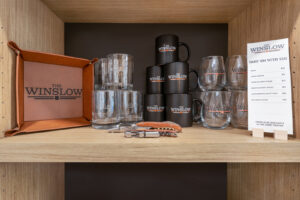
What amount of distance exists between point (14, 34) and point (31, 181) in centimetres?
52

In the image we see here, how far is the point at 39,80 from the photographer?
0.61 metres

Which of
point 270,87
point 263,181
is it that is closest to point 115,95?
point 270,87

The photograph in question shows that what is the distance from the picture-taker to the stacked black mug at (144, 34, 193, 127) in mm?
637

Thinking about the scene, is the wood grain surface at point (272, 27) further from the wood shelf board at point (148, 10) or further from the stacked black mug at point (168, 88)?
the stacked black mug at point (168, 88)

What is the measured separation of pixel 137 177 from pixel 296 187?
65 cm

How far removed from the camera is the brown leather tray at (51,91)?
0.54 m

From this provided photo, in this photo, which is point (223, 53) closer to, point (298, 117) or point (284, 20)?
point (284, 20)

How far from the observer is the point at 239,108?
2.15ft

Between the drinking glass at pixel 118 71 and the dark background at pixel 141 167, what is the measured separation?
0.55ft

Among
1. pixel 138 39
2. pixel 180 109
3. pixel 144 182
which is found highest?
pixel 138 39

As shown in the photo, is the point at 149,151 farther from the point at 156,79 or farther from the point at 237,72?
the point at 237,72

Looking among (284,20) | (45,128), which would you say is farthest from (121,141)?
(284,20)

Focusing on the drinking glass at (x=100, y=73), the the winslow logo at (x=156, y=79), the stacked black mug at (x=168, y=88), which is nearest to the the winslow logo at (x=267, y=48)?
the stacked black mug at (x=168, y=88)

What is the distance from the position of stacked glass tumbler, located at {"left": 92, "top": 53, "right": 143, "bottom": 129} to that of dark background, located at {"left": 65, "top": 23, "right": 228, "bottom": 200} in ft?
0.55
